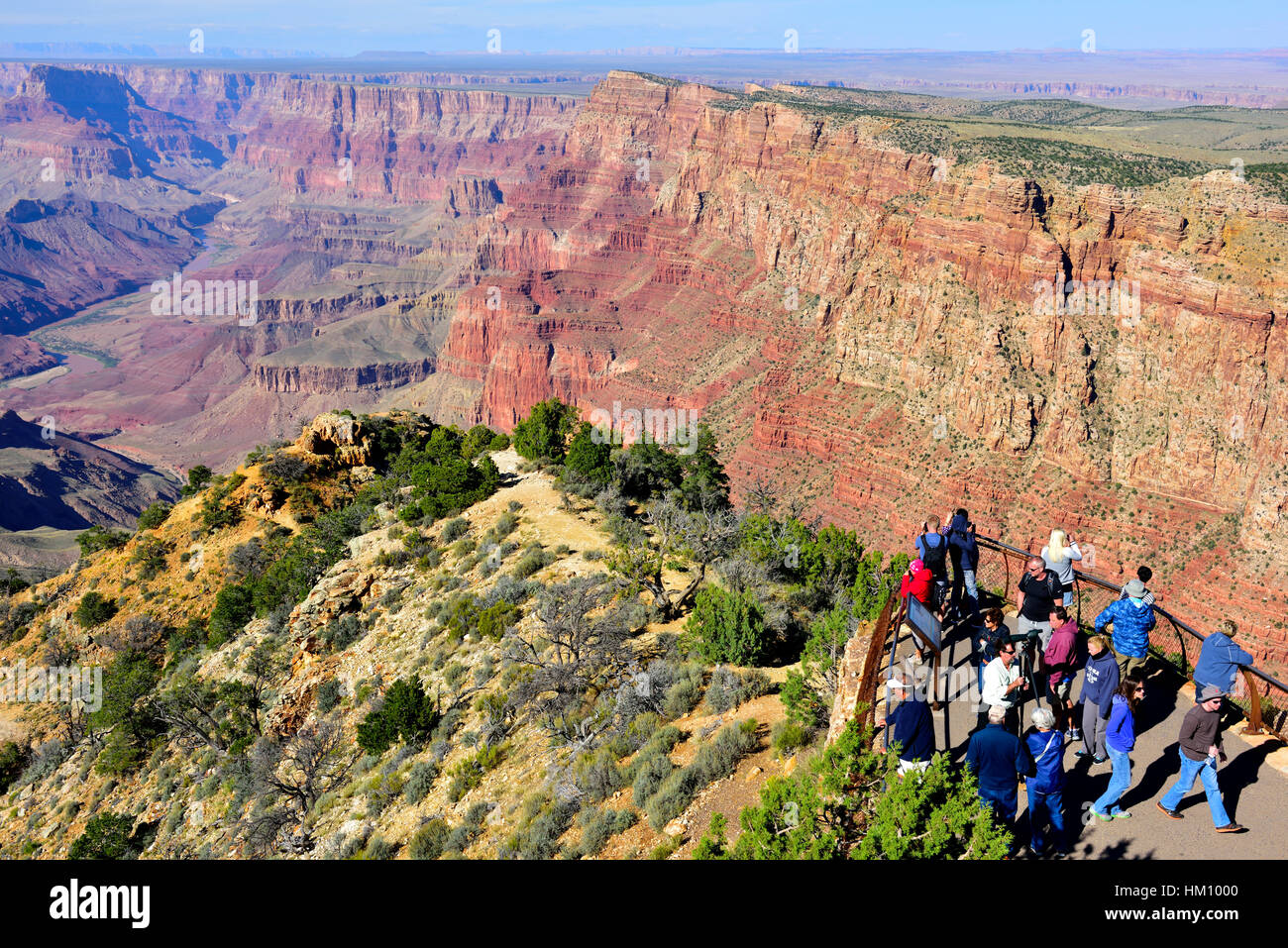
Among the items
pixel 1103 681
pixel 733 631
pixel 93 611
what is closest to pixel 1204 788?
pixel 1103 681

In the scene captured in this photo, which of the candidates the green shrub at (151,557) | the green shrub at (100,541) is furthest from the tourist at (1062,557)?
the green shrub at (100,541)

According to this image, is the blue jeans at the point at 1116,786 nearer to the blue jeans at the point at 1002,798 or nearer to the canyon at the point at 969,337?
the blue jeans at the point at 1002,798

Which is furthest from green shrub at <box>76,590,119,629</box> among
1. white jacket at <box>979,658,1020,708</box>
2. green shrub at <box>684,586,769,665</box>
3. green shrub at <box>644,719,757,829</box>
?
white jacket at <box>979,658,1020,708</box>

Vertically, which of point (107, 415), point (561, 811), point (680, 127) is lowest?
point (107, 415)

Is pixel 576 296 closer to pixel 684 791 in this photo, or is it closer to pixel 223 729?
pixel 223 729

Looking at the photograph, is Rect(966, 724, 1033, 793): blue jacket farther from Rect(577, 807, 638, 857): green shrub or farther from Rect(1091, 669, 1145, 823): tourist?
Rect(577, 807, 638, 857): green shrub

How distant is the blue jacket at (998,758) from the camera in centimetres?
878

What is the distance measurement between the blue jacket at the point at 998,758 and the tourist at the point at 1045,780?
0.20 m

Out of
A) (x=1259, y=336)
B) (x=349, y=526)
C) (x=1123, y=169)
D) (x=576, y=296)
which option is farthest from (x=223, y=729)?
(x=576, y=296)

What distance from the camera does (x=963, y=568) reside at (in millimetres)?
13391

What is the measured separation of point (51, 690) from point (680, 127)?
5759 inches

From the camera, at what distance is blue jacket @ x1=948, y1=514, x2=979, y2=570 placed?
1325 cm

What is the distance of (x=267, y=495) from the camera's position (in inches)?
1404

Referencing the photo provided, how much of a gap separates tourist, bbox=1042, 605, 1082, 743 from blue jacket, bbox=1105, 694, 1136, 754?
0.80 metres
